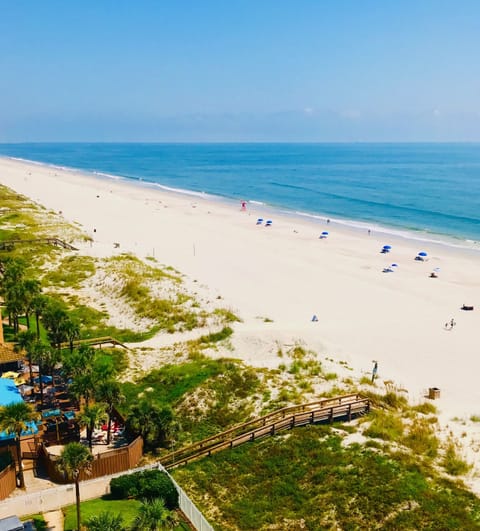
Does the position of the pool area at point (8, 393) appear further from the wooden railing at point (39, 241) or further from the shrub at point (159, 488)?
the wooden railing at point (39, 241)

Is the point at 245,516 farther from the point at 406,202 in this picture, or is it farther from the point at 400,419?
the point at 406,202

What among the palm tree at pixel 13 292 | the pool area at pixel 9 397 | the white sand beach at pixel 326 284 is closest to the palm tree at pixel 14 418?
the pool area at pixel 9 397

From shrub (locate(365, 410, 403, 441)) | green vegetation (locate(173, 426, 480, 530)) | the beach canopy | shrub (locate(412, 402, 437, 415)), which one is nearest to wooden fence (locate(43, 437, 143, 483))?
green vegetation (locate(173, 426, 480, 530))

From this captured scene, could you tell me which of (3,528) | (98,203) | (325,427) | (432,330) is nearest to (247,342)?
(325,427)

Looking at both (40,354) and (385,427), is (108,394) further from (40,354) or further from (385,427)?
(385,427)

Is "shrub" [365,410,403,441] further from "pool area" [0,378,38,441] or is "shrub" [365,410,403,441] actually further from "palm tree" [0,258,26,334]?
"palm tree" [0,258,26,334]

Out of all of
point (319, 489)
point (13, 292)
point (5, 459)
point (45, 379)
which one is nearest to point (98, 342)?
point (45, 379)
